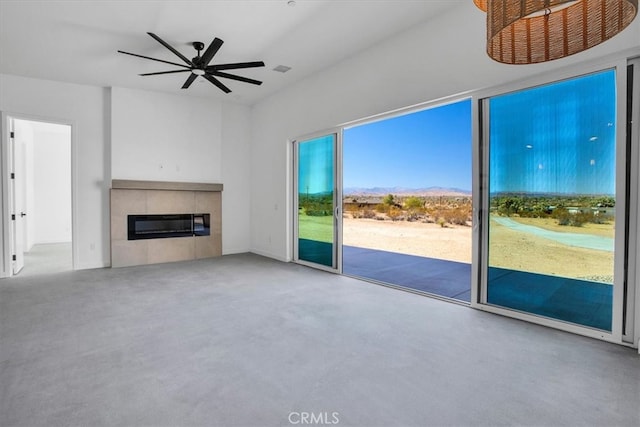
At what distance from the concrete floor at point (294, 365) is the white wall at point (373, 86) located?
2543 mm

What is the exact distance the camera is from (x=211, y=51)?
3.92m

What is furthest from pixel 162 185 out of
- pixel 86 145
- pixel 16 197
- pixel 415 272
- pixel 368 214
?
pixel 368 214

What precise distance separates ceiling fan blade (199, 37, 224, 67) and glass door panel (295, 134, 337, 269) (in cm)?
229

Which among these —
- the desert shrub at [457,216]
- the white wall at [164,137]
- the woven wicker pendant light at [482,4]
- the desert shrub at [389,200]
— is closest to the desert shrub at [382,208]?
the desert shrub at [389,200]

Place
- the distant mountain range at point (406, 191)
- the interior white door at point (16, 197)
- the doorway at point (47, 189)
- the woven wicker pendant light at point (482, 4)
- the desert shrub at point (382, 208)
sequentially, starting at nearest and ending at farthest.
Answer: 1. the woven wicker pendant light at point (482, 4)
2. the interior white door at point (16, 197)
3. the doorway at point (47, 189)
4. the distant mountain range at point (406, 191)
5. the desert shrub at point (382, 208)

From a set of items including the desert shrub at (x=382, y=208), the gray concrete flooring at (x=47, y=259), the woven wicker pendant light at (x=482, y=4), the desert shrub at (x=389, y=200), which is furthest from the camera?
the desert shrub at (x=382, y=208)

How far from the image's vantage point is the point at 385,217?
36.7 feet

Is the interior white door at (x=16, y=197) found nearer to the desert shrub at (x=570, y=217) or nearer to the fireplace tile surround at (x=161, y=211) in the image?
the fireplace tile surround at (x=161, y=211)

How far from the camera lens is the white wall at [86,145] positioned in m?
5.80

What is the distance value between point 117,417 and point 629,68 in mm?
4503

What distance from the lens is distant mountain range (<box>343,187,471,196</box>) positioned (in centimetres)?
956

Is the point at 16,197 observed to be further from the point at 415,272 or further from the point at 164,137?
the point at 415,272

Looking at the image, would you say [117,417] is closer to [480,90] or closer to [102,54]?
[480,90]

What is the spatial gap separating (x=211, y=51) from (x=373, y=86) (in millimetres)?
2220
